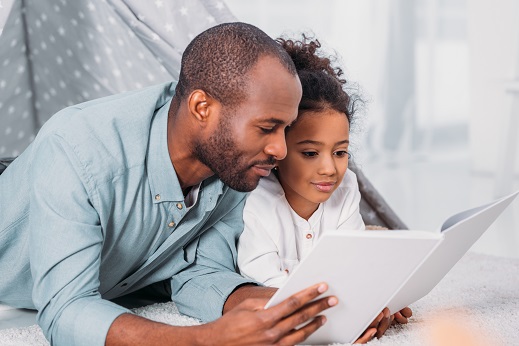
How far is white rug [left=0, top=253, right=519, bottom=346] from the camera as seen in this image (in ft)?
4.74

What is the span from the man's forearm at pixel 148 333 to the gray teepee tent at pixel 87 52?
111 cm

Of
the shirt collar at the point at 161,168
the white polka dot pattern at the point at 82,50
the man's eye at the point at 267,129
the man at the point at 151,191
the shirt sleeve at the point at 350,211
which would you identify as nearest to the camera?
the man at the point at 151,191

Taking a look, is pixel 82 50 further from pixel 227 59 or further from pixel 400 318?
pixel 400 318

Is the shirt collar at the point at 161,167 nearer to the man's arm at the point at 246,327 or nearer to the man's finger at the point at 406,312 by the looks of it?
the man's arm at the point at 246,327

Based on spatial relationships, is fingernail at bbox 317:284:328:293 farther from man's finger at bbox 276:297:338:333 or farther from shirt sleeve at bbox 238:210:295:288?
shirt sleeve at bbox 238:210:295:288

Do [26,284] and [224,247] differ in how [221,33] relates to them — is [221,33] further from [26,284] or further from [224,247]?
[26,284]

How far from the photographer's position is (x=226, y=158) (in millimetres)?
1376

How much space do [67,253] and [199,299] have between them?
0.37 meters

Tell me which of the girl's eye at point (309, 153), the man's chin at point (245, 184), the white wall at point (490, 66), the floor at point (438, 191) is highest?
the man's chin at point (245, 184)

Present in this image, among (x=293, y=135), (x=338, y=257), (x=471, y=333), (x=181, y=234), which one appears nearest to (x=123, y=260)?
(x=181, y=234)

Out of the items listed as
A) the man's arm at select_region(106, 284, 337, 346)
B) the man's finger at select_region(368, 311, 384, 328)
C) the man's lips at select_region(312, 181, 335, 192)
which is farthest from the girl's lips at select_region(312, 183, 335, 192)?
the man's arm at select_region(106, 284, 337, 346)

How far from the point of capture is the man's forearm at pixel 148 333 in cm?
119

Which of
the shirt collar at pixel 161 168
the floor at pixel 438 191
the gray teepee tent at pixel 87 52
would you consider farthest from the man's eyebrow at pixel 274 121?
the floor at pixel 438 191

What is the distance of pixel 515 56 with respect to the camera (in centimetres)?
381
